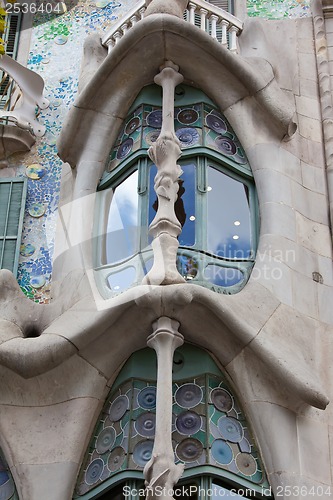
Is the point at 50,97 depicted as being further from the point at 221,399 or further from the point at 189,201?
the point at 221,399

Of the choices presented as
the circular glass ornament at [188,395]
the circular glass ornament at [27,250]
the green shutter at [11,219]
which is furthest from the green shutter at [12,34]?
the circular glass ornament at [188,395]

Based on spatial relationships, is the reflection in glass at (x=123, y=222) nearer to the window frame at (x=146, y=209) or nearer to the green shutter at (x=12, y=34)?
the window frame at (x=146, y=209)

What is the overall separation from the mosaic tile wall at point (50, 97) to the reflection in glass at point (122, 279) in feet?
3.16

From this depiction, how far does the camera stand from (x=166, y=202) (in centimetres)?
992

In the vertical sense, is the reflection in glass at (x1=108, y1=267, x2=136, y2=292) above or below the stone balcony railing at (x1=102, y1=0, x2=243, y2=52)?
below

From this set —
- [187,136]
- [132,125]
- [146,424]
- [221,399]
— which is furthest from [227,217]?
[146,424]

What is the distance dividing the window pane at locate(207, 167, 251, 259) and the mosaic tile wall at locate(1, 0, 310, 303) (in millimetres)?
1848

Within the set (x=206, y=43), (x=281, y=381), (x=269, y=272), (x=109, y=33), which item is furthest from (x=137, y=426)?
(x=109, y=33)

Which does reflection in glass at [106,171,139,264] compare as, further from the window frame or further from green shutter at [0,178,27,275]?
green shutter at [0,178,27,275]

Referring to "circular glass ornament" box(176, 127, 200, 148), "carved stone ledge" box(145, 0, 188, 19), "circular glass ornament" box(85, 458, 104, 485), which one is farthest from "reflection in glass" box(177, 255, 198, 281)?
"carved stone ledge" box(145, 0, 188, 19)

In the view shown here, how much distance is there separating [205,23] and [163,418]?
5336mm

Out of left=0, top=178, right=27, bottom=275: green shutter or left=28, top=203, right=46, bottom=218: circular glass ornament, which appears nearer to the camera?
left=0, top=178, right=27, bottom=275: green shutter

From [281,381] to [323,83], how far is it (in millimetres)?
4108

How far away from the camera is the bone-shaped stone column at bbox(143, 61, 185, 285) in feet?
30.9
